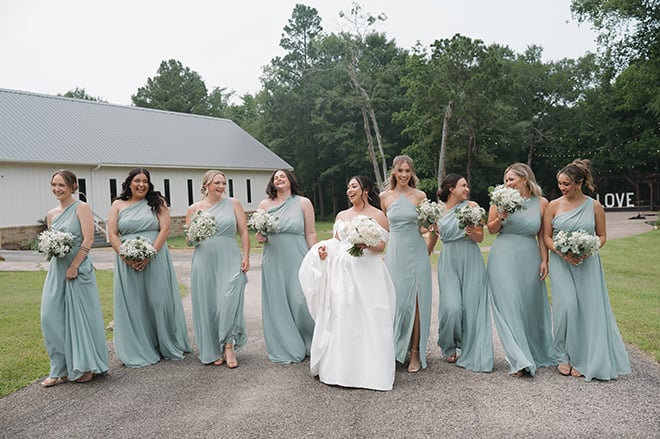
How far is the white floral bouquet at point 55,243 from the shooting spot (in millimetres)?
6184

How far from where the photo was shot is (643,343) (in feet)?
24.9

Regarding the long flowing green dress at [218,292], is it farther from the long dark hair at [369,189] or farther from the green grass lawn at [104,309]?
the green grass lawn at [104,309]

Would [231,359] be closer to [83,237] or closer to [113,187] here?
[83,237]

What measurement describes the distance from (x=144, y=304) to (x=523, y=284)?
4.75 metres

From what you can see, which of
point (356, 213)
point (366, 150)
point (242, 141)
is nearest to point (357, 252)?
point (356, 213)

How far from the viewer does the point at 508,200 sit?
612 centimetres

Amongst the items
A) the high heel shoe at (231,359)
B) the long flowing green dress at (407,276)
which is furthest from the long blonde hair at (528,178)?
the high heel shoe at (231,359)

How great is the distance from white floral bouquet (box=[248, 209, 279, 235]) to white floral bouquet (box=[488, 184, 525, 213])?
2.75 metres

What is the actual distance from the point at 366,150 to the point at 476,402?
143ft

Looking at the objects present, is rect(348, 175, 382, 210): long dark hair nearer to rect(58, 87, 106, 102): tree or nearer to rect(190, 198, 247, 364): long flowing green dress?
rect(190, 198, 247, 364): long flowing green dress

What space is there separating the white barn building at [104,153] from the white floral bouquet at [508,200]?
83.5 ft

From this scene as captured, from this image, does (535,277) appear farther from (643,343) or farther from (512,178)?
(643,343)

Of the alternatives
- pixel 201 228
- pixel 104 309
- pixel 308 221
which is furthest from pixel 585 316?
pixel 104 309

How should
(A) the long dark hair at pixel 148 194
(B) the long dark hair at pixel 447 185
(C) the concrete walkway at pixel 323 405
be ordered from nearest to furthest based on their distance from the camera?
1. (C) the concrete walkway at pixel 323 405
2. (B) the long dark hair at pixel 447 185
3. (A) the long dark hair at pixel 148 194
